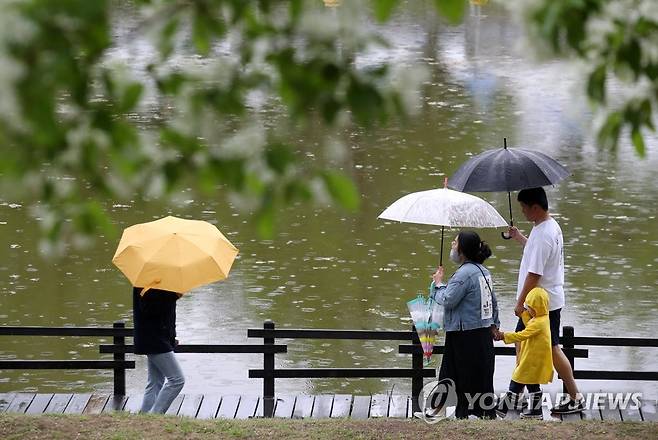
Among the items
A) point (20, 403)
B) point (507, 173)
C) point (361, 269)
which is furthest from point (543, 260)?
point (361, 269)

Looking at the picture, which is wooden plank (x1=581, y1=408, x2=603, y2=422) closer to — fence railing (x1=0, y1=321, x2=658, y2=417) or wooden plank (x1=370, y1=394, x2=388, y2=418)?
fence railing (x1=0, y1=321, x2=658, y2=417)

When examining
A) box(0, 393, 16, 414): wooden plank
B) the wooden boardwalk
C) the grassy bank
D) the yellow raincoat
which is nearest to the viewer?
the grassy bank

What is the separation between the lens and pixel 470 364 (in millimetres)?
8758

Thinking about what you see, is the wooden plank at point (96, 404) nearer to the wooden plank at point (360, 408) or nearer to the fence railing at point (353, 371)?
the fence railing at point (353, 371)

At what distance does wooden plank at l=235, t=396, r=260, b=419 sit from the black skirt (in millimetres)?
1622

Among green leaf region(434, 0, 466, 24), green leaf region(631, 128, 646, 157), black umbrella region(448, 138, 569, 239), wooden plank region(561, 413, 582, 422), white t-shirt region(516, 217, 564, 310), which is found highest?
green leaf region(434, 0, 466, 24)

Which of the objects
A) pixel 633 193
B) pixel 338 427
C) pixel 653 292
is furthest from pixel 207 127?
pixel 633 193

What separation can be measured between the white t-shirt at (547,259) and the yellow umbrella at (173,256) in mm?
2138

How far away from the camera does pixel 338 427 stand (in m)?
8.66

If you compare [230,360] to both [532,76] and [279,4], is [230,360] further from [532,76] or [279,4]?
[532,76]

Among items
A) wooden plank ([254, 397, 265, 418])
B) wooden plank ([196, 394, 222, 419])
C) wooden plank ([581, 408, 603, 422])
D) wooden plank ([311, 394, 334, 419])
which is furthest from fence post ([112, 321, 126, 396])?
wooden plank ([581, 408, 603, 422])

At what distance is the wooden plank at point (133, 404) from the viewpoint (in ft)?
31.9

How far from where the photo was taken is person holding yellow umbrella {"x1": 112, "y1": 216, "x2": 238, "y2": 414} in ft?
28.1

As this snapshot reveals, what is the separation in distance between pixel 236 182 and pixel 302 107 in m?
0.35
